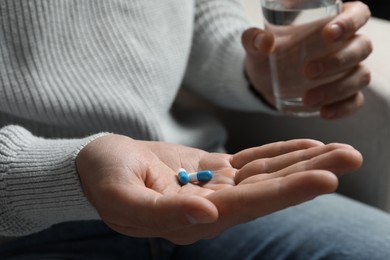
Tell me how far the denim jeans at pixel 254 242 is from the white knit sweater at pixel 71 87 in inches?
2.5

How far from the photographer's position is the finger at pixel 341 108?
796 mm

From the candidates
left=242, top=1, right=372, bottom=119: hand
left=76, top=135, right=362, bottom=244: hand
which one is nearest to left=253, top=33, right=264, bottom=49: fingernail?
left=242, top=1, right=372, bottom=119: hand

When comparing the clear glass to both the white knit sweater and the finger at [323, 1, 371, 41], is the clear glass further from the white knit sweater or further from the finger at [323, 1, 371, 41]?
the white knit sweater

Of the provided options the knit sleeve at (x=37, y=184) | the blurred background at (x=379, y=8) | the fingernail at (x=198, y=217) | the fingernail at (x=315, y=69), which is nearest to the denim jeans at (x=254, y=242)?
the knit sleeve at (x=37, y=184)

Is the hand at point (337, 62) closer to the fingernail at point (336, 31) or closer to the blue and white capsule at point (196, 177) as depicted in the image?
the fingernail at point (336, 31)

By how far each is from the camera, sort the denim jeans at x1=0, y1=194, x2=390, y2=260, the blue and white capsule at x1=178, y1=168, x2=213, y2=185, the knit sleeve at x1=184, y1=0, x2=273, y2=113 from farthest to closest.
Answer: the knit sleeve at x1=184, y1=0, x2=273, y2=113, the denim jeans at x1=0, y1=194, x2=390, y2=260, the blue and white capsule at x1=178, y1=168, x2=213, y2=185

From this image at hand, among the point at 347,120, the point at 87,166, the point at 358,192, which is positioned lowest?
the point at 358,192

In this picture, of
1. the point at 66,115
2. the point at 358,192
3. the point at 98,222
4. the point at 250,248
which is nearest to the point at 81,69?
the point at 66,115

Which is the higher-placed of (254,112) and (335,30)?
(335,30)

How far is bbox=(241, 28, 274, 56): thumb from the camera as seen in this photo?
77cm

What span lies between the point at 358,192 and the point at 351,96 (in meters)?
0.17

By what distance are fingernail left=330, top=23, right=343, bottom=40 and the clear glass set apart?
20 millimetres

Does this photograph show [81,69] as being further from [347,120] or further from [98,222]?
[347,120]

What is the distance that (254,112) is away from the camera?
101cm
